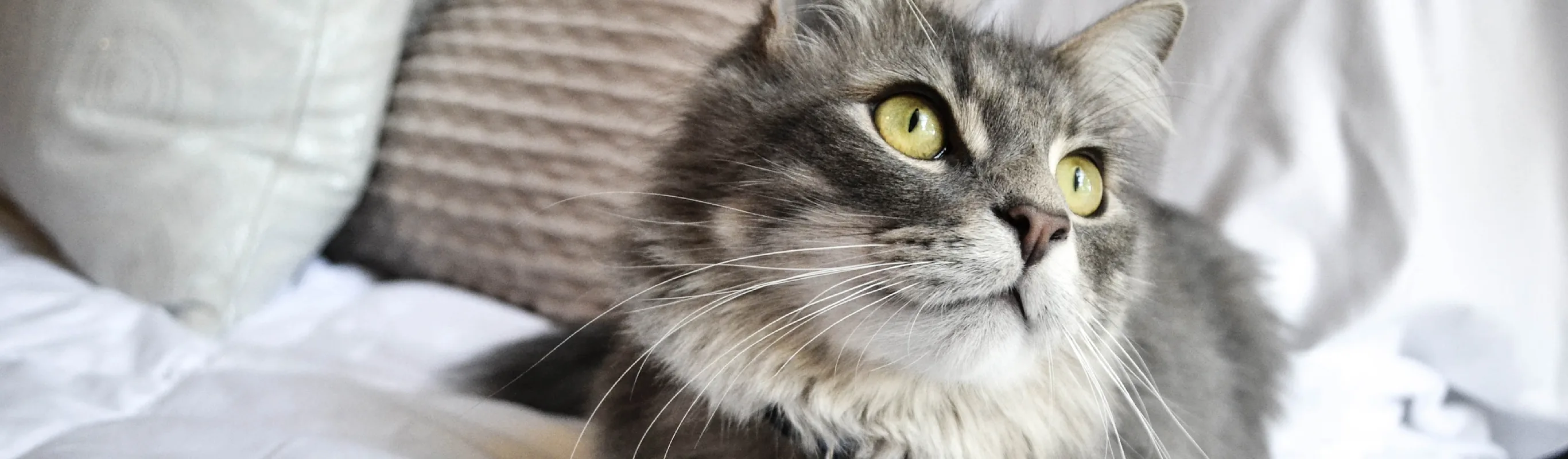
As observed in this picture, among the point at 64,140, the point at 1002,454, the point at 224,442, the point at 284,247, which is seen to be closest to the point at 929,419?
the point at 1002,454

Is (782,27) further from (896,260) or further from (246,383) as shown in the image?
(246,383)

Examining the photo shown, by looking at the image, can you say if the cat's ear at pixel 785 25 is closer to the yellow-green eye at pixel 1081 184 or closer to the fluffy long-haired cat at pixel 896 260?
the fluffy long-haired cat at pixel 896 260

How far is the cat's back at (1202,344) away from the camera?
821mm

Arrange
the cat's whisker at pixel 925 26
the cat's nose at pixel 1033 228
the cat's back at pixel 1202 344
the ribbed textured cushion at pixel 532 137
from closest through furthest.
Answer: the cat's nose at pixel 1033 228, the cat's whisker at pixel 925 26, the cat's back at pixel 1202 344, the ribbed textured cushion at pixel 532 137

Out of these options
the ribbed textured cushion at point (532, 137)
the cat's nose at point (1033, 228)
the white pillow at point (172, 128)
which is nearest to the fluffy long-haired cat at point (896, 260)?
the cat's nose at point (1033, 228)

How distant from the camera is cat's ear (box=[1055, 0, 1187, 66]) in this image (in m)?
0.82

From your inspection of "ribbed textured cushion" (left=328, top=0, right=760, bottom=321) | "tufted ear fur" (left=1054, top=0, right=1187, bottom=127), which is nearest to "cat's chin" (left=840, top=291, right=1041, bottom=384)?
"tufted ear fur" (left=1054, top=0, right=1187, bottom=127)

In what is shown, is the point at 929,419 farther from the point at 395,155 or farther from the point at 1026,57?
the point at 395,155

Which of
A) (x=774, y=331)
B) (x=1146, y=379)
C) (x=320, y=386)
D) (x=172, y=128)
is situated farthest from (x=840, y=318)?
(x=172, y=128)

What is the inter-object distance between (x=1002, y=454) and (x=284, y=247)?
Result: 108cm

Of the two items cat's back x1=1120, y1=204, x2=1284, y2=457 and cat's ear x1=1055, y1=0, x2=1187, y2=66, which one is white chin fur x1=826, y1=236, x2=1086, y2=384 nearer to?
→ cat's back x1=1120, y1=204, x2=1284, y2=457

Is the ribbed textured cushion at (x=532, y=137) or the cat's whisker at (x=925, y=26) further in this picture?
the ribbed textured cushion at (x=532, y=137)

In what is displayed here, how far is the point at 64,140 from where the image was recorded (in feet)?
3.48

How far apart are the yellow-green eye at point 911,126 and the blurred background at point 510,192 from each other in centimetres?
33
